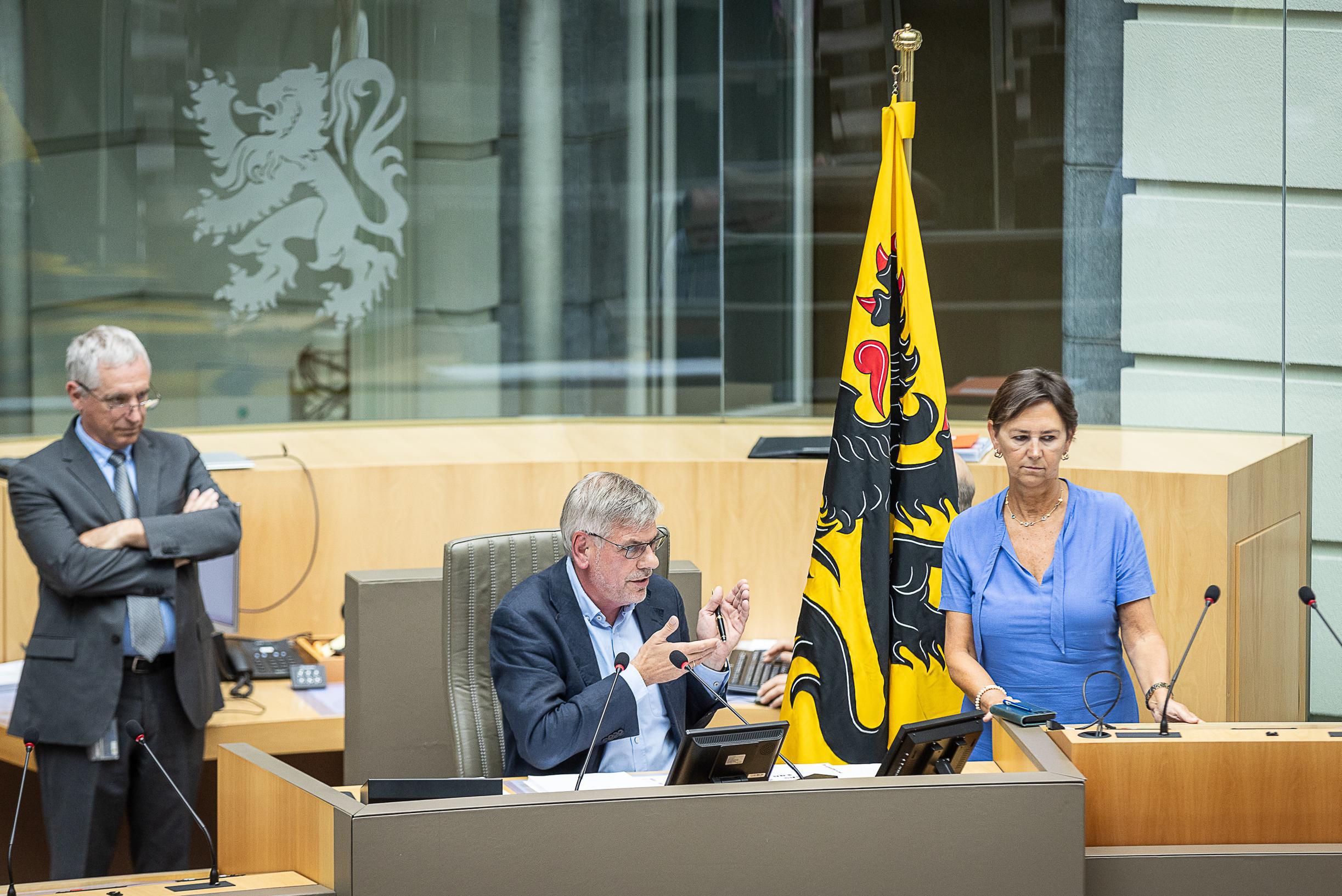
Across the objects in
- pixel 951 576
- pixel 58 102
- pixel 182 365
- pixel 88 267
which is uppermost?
pixel 58 102

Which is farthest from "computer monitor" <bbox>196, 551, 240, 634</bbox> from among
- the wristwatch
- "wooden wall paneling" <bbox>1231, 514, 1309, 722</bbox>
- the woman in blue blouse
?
"wooden wall paneling" <bbox>1231, 514, 1309, 722</bbox>

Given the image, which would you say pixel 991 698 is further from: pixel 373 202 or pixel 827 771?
pixel 373 202

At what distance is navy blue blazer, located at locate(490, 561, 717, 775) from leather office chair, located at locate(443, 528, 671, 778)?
11cm

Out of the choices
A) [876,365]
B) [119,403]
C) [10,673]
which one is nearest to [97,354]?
[119,403]

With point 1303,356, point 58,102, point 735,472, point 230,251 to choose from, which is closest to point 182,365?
point 230,251

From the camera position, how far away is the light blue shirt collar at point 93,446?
3.44 metres

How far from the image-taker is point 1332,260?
4258 mm

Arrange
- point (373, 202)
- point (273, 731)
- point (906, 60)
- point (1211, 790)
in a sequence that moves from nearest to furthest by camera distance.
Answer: point (1211, 790), point (906, 60), point (273, 731), point (373, 202)

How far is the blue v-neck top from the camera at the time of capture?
8.80 ft

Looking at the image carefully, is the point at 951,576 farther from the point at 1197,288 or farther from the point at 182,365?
the point at 182,365

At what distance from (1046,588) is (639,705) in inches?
31.4

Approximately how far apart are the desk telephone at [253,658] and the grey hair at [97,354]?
3.18ft

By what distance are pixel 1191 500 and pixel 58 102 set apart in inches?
164

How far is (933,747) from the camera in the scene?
216cm
